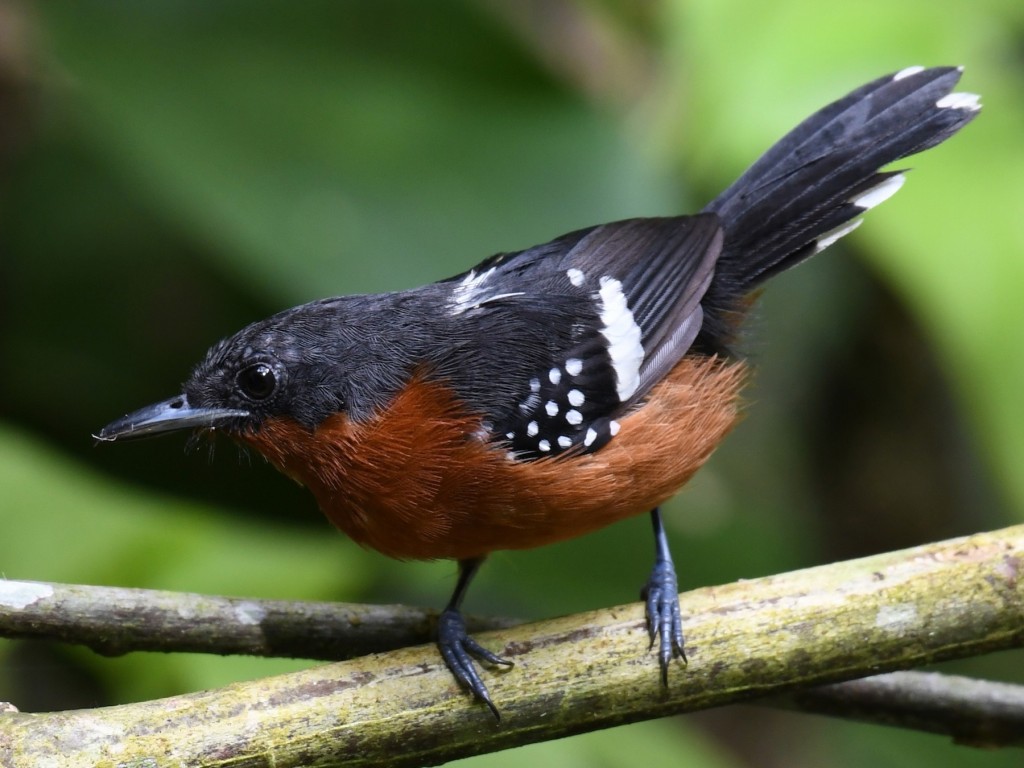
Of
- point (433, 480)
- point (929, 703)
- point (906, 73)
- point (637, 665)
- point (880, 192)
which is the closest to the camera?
point (637, 665)

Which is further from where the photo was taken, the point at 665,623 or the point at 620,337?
the point at 620,337

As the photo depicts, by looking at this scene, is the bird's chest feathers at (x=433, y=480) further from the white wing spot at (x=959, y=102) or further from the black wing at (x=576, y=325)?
the white wing spot at (x=959, y=102)

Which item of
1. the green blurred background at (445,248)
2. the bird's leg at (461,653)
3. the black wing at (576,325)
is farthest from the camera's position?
the green blurred background at (445,248)

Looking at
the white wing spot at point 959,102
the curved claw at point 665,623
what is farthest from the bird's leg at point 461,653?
the white wing spot at point 959,102

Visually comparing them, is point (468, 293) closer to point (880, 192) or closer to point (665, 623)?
point (665, 623)

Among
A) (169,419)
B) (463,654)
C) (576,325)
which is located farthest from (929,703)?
(169,419)

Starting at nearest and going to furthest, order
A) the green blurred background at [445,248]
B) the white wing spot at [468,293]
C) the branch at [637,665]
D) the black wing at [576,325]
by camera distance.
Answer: the branch at [637,665] < the black wing at [576,325] < the white wing spot at [468,293] < the green blurred background at [445,248]
